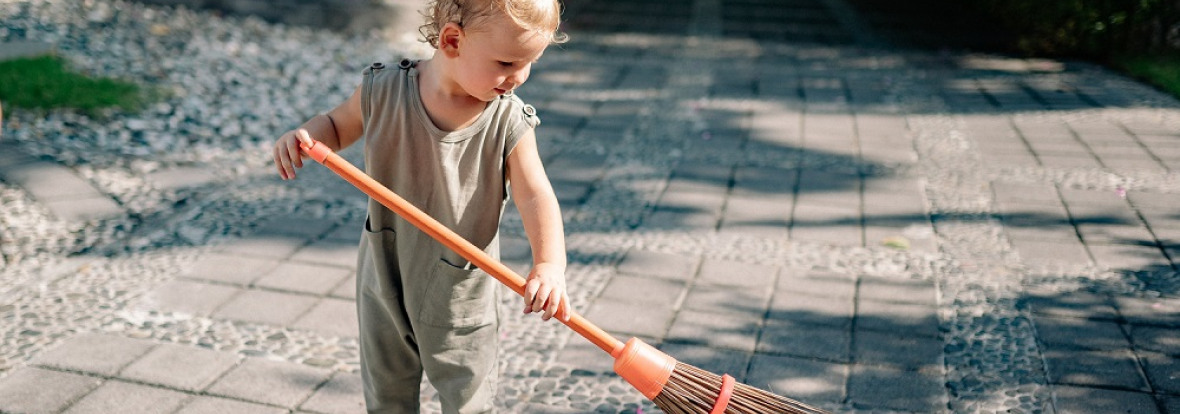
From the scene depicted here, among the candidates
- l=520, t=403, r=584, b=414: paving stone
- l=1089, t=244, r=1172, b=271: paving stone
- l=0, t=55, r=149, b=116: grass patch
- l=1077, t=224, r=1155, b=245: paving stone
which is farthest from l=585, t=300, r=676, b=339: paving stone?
l=0, t=55, r=149, b=116: grass patch

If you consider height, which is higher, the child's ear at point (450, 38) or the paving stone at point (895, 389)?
the child's ear at point (450, 38)

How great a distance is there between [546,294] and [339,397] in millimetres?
1107

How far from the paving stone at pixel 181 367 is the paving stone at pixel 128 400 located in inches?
1.5

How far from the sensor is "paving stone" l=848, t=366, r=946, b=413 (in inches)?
107

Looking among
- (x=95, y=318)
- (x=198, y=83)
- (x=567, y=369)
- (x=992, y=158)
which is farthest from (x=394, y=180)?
(x=198, y=83)

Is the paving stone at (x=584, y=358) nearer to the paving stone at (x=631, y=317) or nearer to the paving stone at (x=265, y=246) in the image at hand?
the paving stone at (x=631, y=317)

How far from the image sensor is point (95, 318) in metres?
3.10

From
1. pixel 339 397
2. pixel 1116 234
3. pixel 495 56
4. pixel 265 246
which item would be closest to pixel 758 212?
pixel 1116 234

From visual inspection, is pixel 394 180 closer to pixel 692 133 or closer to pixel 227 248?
pixel 227 248

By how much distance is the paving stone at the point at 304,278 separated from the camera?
11.1 feet

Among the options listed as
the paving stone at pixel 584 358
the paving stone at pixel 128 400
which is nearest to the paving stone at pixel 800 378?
the paving stone at pixel 584 358

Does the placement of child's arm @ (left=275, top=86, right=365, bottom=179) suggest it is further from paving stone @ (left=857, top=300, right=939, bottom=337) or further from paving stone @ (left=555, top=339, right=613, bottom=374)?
paving stone @ (left=857, top=300, right=939, bottom=337)

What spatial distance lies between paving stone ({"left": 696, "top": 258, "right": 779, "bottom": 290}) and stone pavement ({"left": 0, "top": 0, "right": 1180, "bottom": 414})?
0.01 meters

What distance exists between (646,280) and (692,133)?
2.03m
